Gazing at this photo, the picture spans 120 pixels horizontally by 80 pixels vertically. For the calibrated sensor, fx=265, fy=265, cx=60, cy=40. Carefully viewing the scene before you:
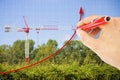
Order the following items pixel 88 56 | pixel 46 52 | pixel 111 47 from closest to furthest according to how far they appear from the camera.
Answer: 1. pixel 111 47
2. pixel 88 56
3. pixel 46 52

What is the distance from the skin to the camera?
2.51 ft

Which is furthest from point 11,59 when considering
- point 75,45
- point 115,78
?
point 115,78

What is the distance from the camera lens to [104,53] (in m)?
0.84

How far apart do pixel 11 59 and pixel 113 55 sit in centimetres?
2786

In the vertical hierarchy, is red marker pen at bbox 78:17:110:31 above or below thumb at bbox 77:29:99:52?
above

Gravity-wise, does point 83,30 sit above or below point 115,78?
above

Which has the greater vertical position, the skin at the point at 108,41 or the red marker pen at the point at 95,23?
the red marker pen at the point at 95,23

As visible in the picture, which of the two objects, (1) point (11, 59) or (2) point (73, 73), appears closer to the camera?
(2) point (73, 73)

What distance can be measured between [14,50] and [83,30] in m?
28.8

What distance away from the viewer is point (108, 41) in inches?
31.0

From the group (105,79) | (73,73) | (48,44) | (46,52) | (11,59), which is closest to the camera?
(73,73)

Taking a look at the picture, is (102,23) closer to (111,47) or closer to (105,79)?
(111,47)

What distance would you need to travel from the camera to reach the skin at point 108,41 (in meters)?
0.76

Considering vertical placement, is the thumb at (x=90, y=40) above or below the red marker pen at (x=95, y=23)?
below
